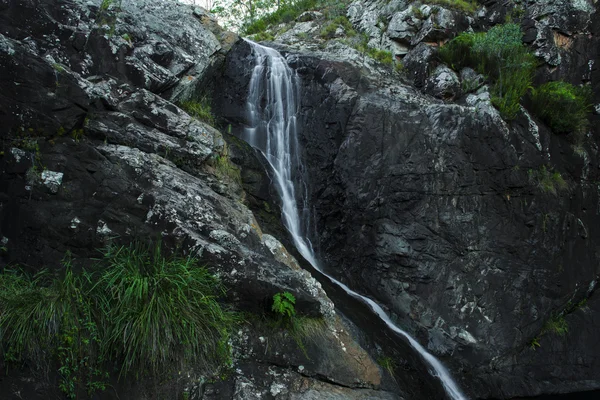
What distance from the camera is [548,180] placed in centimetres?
850

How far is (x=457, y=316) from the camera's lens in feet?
24.0

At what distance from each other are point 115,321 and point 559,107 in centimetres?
990

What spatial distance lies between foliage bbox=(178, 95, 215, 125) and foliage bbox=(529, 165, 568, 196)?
6652 mm

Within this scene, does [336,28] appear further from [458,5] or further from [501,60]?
[501,60]

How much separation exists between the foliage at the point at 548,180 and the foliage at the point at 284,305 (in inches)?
242

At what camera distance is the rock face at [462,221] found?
727cm

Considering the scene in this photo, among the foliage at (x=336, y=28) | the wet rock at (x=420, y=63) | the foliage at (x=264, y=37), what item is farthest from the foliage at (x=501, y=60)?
the foliage at (x=264, y=37)

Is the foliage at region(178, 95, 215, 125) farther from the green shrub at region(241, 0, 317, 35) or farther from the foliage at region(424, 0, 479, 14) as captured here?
the green shrub at region(241, 0, 317, 35)

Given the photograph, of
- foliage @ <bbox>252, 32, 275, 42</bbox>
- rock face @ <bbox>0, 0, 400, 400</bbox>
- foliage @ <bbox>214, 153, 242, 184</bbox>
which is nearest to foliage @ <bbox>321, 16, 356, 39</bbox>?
foliage @ <bbox>252, 32, 275, 42</bbox>

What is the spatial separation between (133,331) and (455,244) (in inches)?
236

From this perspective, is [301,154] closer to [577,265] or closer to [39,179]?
[39,179]

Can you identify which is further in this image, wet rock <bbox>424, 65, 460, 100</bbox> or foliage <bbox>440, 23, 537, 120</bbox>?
wet rock <bbox>424, 65, 460, 100</bbox>

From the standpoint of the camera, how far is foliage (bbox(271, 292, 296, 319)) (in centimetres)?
486

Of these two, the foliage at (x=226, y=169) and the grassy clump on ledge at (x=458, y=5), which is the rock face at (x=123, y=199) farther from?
the grassy clump on ledge at (x=458, y=5)
